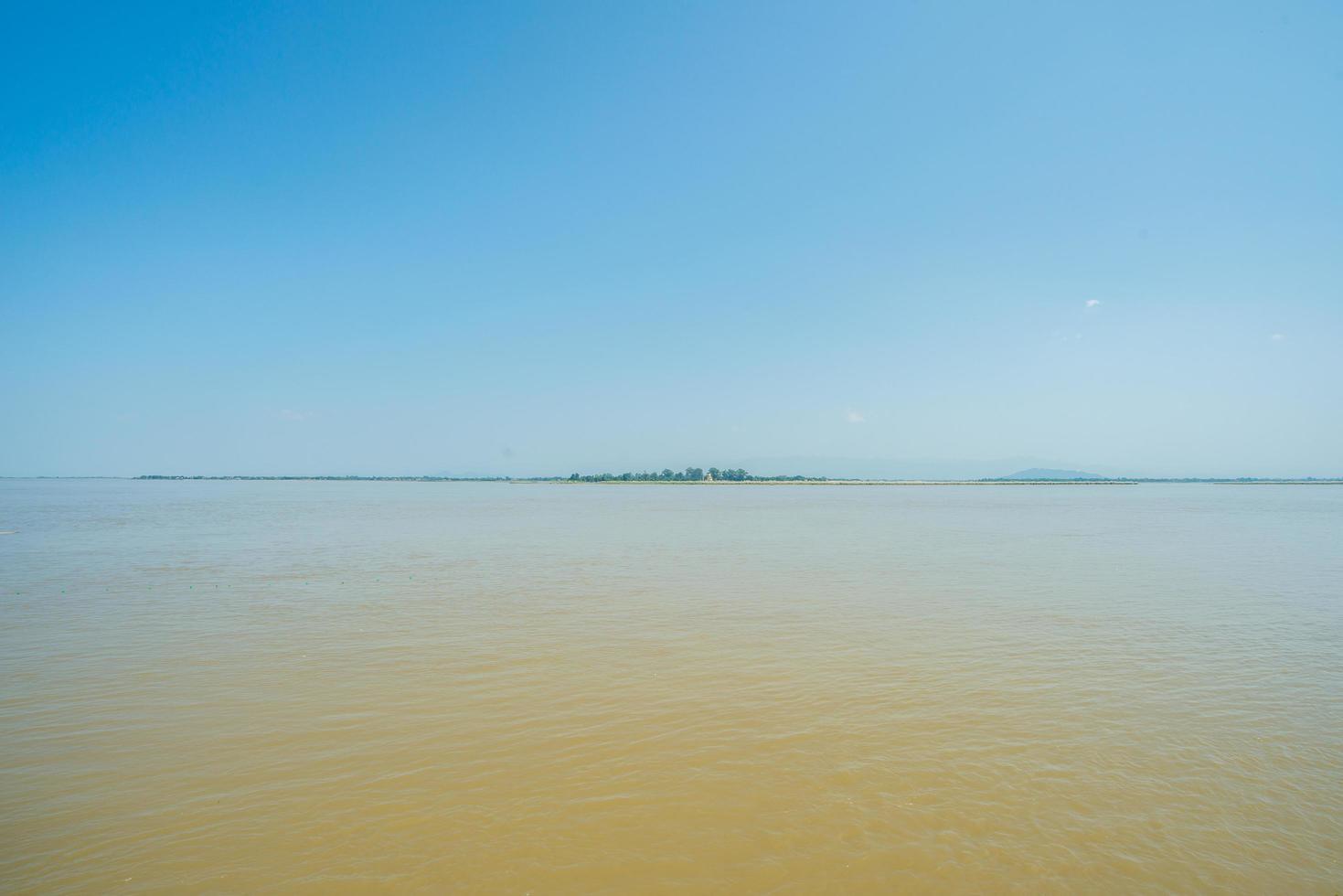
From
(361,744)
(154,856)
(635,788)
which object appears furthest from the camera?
(361,744)

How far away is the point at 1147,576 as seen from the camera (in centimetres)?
1872

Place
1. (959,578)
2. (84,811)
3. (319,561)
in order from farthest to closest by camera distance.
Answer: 1. (319,561)
2. (959,578)
3. (84,811)

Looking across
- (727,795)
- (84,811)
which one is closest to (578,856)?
(727,795)

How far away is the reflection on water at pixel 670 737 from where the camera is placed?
5.16 meters

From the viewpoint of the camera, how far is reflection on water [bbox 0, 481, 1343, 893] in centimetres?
516

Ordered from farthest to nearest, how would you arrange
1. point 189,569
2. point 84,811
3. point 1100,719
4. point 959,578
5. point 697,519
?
point 697,519, point 189,569, point 959,578, point 1100,719, point 84,811

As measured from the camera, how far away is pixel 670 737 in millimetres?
7398

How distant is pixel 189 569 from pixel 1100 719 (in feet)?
75.5

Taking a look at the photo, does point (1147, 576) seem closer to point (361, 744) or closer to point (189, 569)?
point (361, 744)

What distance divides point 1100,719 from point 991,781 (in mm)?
2609

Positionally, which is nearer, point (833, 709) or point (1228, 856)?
point (1228, 856)

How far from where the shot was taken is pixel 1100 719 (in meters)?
7.88

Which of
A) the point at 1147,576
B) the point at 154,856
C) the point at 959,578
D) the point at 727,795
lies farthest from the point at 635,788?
the point at 1147,576

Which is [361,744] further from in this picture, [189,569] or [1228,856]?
[189,569]
